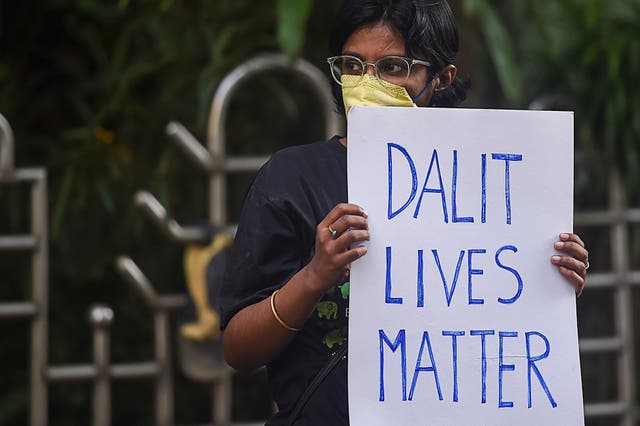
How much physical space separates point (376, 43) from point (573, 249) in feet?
1.41

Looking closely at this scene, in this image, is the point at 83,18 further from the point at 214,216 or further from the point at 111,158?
the point at 214,216

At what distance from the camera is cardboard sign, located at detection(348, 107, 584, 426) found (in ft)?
5.74

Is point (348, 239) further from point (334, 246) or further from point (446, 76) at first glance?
point (446, 76)

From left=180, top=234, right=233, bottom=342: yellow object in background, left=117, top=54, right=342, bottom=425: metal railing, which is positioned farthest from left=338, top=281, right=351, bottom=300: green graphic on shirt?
left=117, top=54, right=342, bottom=425: metal railing

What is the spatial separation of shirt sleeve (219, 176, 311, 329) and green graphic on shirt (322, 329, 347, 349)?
11 centimetres

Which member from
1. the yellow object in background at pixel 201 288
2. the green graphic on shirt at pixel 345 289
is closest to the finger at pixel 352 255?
the green graphic on shirt at pixel 345 289

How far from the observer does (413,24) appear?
6.00 ft

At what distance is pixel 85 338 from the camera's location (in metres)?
4.55

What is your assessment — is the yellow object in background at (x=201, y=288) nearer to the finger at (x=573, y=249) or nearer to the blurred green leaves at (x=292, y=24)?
the blurred green leaves at (x=292, y=24)

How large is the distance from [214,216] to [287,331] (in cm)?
231

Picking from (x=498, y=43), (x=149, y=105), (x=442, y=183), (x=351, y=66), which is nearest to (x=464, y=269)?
(x=442, y=183)

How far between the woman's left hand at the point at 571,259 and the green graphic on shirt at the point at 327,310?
337 millimetres

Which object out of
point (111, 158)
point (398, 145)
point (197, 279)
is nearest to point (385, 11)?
point (398, 145)

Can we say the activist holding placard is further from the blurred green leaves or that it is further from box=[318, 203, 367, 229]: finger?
the blurred green leaves
